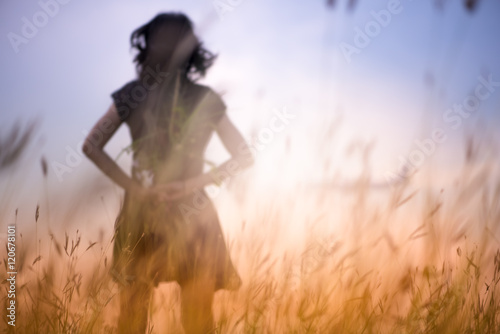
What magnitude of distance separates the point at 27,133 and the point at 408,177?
123 cm

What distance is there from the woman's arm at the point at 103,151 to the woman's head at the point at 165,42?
0.27 m

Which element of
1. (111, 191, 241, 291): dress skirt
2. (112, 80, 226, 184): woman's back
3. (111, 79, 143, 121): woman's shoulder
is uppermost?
(111, 79, 143, 121): woman's shoulder

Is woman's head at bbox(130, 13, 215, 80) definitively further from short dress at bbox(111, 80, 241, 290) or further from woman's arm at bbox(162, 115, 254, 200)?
woman's arm at bbox(162, 115, 254, 200)

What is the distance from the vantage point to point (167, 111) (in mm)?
1768

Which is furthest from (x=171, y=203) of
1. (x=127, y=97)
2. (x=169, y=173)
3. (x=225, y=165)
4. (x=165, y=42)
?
(x=165, y=42)

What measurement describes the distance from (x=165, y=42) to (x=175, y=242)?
2.88 feet

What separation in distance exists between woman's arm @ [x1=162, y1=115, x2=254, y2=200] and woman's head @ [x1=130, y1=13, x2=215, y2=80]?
339 mm

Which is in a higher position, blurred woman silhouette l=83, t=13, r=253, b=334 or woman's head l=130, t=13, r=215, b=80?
woman's head l=130, t=13, r=215, b=80

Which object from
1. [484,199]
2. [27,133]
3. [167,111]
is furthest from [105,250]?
[484,199]

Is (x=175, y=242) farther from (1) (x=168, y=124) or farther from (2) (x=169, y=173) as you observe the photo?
(1) (x=168, y=124)

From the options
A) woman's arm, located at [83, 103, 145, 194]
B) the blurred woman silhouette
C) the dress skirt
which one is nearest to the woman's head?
the blurred woman silhouette

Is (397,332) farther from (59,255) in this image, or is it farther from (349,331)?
(59,255)

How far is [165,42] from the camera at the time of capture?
190cm

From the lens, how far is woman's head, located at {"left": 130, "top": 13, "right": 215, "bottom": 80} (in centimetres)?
190
